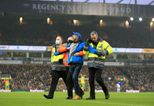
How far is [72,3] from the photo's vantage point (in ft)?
159

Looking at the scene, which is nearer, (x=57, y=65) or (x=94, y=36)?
(x=94, y=36)

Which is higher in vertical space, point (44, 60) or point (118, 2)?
point (118, 2)

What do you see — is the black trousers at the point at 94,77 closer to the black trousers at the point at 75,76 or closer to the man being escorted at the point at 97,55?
the man being escorted at the point at 97,55

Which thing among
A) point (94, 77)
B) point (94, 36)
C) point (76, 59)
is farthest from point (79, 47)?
point (94, 77)

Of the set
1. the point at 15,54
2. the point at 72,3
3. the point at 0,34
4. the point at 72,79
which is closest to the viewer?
the point at 72,79

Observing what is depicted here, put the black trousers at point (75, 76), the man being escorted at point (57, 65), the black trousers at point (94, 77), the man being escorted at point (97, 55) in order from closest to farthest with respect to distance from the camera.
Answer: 1. the black trousers at point (75, 76)
2. the man being escorted at point (97, 55)
3. the black trousers at point (94, 77)
4. the man being escorted at point (57, 65)

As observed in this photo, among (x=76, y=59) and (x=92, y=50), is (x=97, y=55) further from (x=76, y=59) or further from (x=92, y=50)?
(x=76, y=59)

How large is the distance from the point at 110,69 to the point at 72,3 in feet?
45.1

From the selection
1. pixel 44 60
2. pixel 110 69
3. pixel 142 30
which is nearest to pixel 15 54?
pixel 44 60

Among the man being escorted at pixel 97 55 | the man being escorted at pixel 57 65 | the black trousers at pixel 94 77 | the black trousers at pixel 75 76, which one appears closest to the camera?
the black trousers at pixel 75 76

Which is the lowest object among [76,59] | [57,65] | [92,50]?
[57,65]

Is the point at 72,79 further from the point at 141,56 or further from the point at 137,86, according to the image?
the point at 141,56

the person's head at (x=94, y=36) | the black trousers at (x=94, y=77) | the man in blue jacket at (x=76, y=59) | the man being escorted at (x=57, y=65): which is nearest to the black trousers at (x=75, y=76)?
the man in blue jacket at (x=76, y=59)

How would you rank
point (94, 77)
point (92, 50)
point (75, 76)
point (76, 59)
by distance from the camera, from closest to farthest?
1. point (75, 76)
2. point (76, 59)
3. point (92, 50)
4. point (94, 77)
